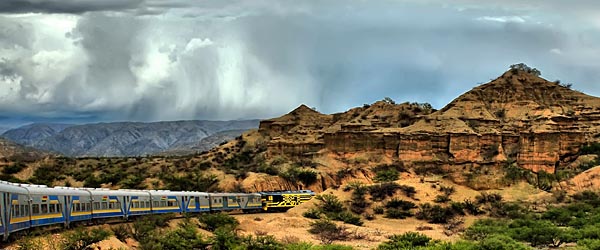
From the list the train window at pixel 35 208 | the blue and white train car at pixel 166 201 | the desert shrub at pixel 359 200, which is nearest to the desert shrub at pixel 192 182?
the desert shrub at pixel 359 200

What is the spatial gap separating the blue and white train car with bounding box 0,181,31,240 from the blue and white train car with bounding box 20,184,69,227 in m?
0.63

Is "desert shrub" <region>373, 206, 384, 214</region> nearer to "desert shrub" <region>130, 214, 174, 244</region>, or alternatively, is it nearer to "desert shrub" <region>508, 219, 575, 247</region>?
"desert shrub" <region>508, 219, 575, 247</region>

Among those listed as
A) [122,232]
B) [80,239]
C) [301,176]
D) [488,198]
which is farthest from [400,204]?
[80,239]

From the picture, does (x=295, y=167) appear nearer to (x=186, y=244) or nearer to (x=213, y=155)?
(x=213, y=155)

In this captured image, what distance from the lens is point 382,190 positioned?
55.6 m

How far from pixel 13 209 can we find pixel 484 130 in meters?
61.6

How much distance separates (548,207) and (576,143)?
25.4 metres

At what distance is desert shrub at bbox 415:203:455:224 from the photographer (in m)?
49.5

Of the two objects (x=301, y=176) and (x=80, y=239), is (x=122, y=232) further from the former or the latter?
(x=301, y=176)

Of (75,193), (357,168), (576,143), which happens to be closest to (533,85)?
(576,143)

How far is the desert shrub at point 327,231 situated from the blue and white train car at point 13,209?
703 inches

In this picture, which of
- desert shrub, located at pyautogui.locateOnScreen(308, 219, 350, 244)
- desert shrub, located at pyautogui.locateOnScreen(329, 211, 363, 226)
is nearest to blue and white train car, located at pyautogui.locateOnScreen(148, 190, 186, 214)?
desert shrub, located at pyautogui.locateOnScreen(308, 219, 350, 244)

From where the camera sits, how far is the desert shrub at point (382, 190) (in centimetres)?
5478

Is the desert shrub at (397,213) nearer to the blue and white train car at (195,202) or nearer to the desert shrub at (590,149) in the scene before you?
the blue and white train car at (195,202)
